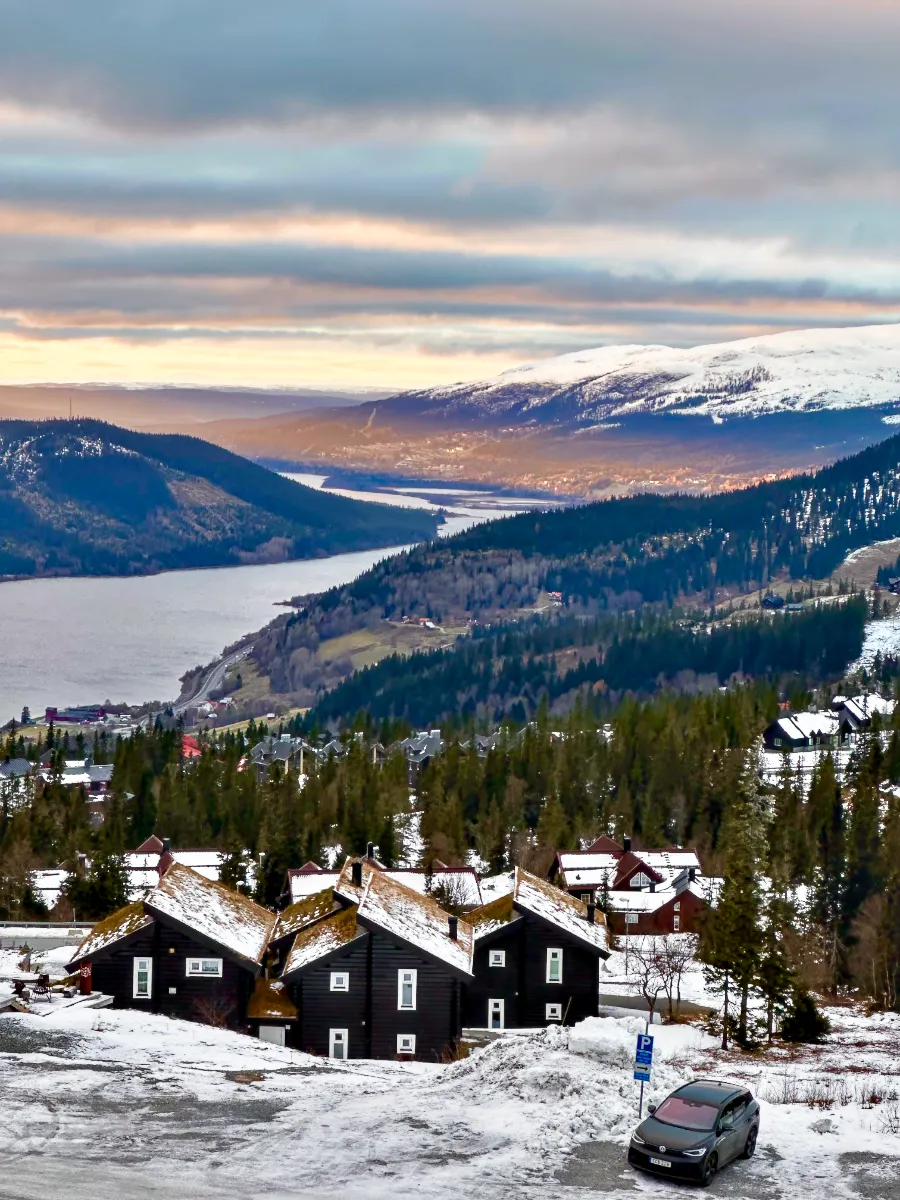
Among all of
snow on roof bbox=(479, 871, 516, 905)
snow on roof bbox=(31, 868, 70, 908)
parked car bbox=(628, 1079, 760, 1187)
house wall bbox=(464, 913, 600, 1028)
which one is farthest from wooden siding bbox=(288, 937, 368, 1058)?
snow on roof bbox=(31, 868, 70, 908)

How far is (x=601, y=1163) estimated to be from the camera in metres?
26.0

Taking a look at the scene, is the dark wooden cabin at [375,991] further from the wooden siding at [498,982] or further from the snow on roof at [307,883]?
the snow on roof at [307,883]

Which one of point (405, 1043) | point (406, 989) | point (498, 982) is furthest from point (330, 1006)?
point (498, 982)

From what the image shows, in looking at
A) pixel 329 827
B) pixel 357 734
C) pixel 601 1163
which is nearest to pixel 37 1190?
pixel 601 1163

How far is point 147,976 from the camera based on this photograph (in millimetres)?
42906

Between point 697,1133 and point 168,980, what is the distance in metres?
21.7

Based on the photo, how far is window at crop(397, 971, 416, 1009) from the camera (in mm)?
43500

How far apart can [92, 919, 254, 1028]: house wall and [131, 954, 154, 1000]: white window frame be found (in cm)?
6

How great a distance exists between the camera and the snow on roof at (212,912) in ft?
142

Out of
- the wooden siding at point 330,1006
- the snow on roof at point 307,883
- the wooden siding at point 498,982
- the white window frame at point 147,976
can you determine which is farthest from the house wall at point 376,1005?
the snow on roof at point 307,883

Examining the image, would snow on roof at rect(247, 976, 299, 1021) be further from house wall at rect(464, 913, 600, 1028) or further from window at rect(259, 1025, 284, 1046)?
house wall at rect(464, 913, 600, 1028)

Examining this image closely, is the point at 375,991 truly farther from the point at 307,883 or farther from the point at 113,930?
the point at 307,883

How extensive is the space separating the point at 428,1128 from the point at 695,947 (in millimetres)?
39069

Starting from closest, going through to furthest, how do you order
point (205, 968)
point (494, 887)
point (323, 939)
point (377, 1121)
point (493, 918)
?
point (377, 1121) < point (205, 968) < point (323, 939) < point (493, 918) < point (494, 887)
